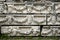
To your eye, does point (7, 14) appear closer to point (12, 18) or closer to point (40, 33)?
point (12, 18)

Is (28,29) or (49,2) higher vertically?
(49,2)

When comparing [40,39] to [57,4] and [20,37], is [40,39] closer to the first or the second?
[20,37]

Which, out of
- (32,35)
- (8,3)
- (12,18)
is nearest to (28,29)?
(32,35)

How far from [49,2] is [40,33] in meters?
0.78

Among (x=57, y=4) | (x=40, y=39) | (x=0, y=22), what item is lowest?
(x=40, y=39)

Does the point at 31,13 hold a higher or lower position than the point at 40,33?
higher

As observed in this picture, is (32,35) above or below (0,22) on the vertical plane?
below

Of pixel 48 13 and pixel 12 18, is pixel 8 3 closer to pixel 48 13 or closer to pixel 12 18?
pixel 12 18

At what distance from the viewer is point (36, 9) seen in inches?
180

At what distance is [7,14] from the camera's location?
460 centimetres

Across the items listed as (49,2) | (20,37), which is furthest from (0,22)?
(49,2)

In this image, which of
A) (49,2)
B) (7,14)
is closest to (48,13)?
(49,2)

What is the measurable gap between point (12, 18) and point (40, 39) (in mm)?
836

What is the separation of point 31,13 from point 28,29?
1.29ft
